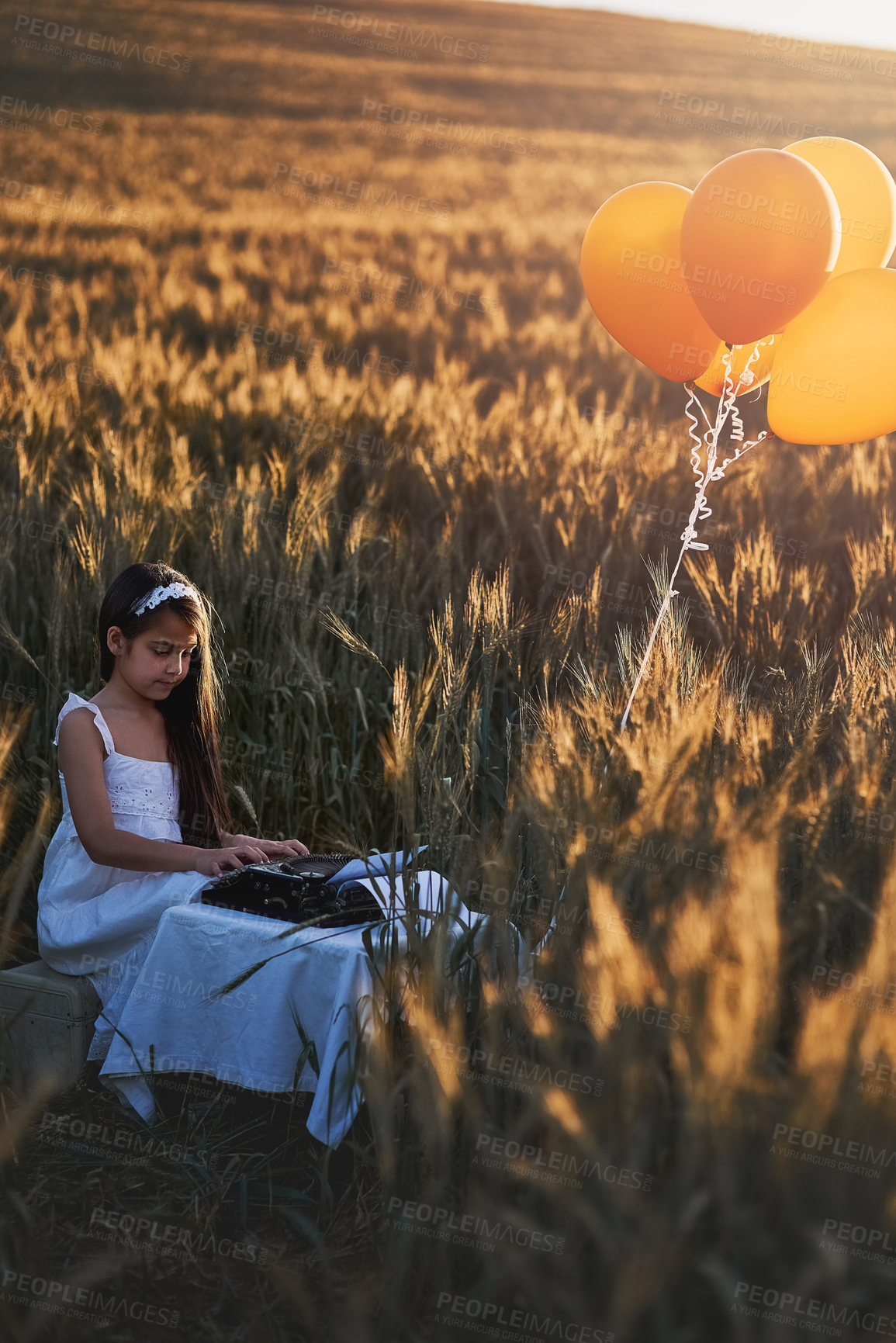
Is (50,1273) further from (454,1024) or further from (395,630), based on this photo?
(395,630)

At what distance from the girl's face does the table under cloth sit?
494 millimetres

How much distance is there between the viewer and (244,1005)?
203 centimetres

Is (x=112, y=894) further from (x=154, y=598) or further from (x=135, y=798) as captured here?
(x=154, y=598)

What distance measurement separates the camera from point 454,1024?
1382mm

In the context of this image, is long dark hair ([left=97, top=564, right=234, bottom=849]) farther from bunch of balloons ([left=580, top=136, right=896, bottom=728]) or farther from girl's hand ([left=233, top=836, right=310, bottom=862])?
bunch of balloons ([left=580, top=136, right=896, bottom=728])

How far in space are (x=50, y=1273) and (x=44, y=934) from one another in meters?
0.69

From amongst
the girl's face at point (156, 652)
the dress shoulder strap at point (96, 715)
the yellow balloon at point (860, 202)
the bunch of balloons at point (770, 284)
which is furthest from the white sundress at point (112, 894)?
the yellow balloon at point (860, 202)

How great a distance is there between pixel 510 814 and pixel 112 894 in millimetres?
984

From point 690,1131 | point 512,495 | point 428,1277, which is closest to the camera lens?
point 690,1131

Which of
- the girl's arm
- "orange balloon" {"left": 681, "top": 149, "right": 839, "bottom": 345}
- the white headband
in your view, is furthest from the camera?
"orange balloon" {"left": 681, "top": 149, "right": 839, "bottom": 345}

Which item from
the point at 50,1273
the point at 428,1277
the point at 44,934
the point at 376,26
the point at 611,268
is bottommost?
the point at 50,1273

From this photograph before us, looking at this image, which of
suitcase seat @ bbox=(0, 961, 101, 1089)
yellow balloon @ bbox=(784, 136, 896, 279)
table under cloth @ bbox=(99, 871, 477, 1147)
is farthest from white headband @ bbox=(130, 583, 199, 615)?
yellow balloon @ bbox=(784, 136, 896, 279)

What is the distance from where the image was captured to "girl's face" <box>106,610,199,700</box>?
233 centimetres

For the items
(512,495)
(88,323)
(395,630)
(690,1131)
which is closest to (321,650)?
(395,630)
